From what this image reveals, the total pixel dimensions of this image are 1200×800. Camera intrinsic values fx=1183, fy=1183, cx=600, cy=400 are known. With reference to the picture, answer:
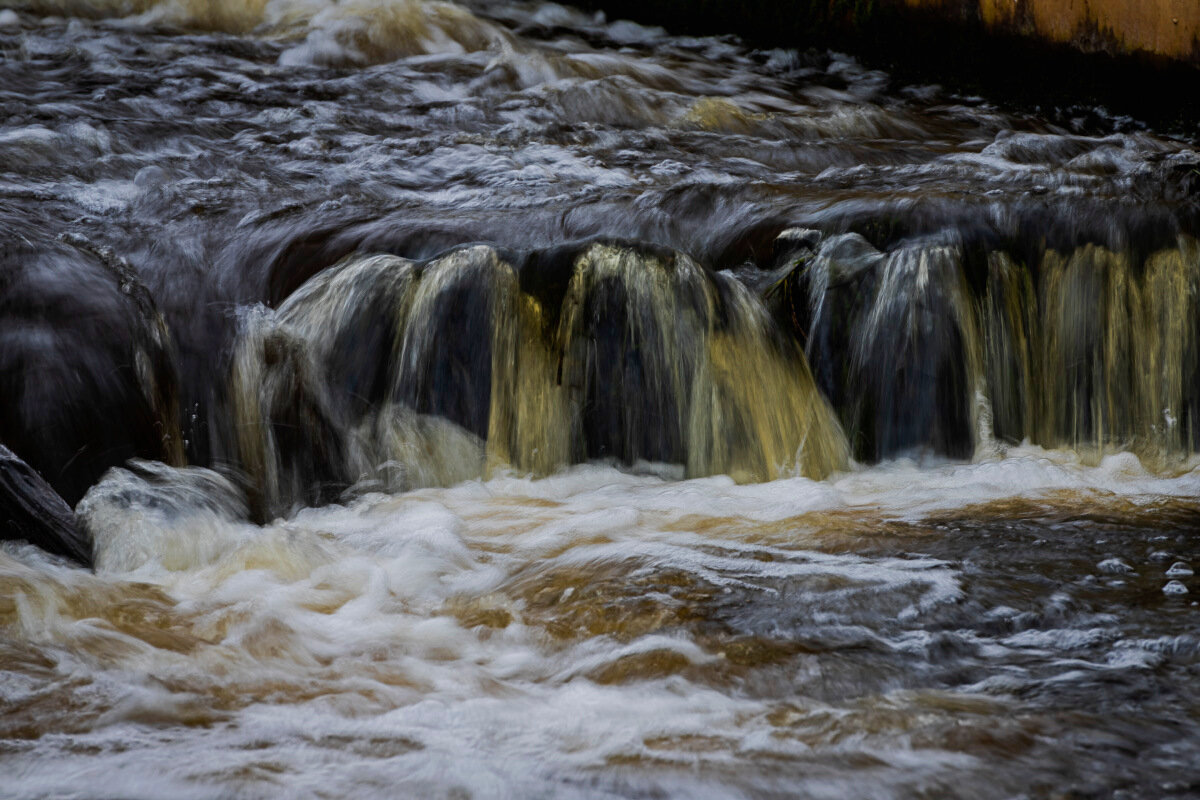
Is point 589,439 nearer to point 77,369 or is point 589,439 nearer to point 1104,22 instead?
point 77,369

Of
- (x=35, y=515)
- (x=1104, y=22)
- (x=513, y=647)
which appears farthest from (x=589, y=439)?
(x=1104, y=22)

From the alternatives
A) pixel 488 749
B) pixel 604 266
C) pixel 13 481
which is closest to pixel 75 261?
pixel 13 481

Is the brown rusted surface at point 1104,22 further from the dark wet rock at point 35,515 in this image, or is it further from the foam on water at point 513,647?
the dark wet rock at point 35,515

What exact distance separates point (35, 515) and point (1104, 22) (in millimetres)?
6815

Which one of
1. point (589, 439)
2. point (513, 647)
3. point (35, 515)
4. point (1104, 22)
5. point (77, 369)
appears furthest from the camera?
point (1104, 22)

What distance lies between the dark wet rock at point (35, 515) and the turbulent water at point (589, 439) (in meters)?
0.06

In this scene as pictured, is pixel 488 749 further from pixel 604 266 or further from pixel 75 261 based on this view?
pixel 75 261

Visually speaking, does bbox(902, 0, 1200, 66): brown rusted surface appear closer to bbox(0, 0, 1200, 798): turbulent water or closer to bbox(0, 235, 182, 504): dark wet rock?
bbox(0, 0, 1200, 798): turbulent water

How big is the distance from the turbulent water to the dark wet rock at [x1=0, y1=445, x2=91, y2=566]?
6cm

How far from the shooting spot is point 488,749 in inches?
87.9

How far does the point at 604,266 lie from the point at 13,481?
2167 millimetres

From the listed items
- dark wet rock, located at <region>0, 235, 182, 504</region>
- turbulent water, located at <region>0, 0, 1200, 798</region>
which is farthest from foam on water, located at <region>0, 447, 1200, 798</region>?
dark wet rock, located at <region>0, 235, 182, 504</region>

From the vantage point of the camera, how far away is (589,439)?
4.38 metres

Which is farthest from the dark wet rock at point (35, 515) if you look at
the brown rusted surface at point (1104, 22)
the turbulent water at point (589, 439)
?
the brown rusted surface at point (1104, 22)
